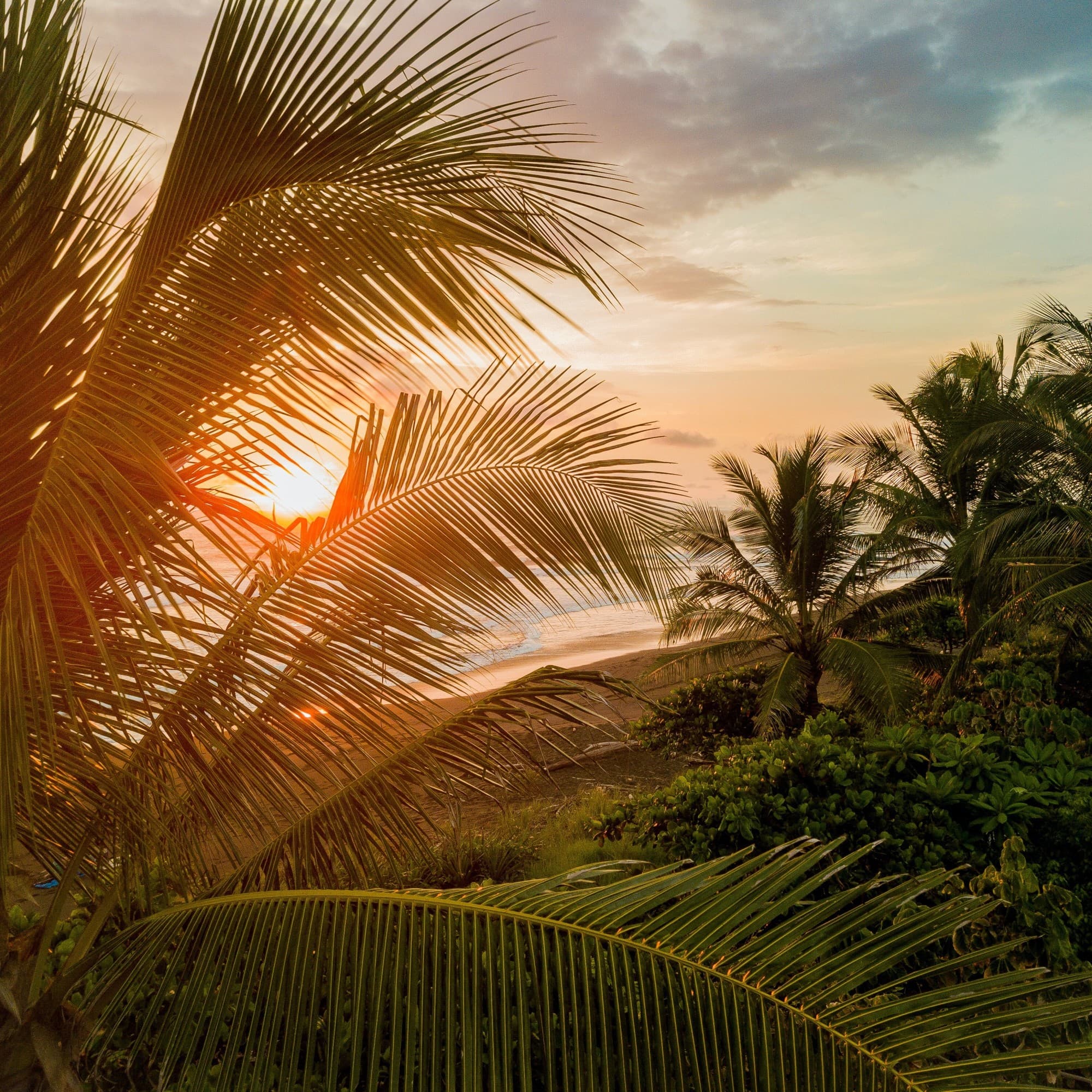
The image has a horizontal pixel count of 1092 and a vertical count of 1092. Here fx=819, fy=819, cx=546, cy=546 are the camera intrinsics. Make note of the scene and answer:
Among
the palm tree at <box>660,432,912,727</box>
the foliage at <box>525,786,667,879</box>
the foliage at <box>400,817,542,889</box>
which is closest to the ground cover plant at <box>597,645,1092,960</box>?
the foliage at <box>525,786,667,879</box>

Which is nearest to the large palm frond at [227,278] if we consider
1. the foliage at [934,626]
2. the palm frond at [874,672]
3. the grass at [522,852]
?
the grass at [522,852]

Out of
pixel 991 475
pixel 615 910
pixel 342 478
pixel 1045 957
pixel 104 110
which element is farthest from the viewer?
pixel 991 475

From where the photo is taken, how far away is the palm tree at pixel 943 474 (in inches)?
430

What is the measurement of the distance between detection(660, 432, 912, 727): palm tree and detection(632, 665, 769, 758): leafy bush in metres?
0.77

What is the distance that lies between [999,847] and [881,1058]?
396 centimetres

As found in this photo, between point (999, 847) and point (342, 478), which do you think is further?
point (999, 847)

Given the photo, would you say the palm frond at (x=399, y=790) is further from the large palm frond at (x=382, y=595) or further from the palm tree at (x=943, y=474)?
the palm tree at (x=943, y=474)

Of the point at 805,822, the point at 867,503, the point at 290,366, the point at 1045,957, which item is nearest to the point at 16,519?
the point at 290,366

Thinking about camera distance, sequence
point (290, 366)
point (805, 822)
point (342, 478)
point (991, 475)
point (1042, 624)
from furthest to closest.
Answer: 1. point (991, 475)
2. point (1042, 624)
3. point (805, 822)
4. point (342, 478)
5. point (290, 366)

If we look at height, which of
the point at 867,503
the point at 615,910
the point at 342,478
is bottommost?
the point at 615,910

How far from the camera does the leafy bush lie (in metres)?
10.3

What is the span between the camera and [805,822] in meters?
4.52

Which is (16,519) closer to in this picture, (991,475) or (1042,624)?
(1042,624)

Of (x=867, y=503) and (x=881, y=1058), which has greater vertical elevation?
(x=867, y=503)
